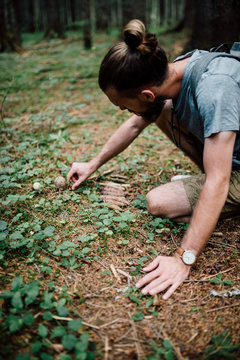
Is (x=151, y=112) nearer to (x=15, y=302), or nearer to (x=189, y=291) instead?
(x=189, y=291)

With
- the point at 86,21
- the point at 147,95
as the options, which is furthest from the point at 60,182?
the point at 86,21

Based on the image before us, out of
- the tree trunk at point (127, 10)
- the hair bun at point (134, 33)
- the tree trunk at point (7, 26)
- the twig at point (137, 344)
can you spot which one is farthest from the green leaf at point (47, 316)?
the tree trunk at point (7, 26)

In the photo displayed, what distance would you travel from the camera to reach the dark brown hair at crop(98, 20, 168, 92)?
1.77m

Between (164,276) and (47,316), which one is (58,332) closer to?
(47,316)

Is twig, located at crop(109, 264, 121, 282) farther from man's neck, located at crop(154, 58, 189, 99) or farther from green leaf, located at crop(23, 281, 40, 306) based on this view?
man's neck, located at crop(154, 58, 189, 99)

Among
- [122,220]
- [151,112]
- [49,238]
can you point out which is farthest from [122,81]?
[49,238]

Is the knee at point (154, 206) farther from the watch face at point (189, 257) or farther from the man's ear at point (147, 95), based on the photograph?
the man's ear at point (147, 95)

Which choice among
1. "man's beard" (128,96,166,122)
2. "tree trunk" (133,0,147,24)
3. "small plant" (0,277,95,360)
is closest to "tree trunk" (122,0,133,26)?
"tree trunk" (133,0,147,24)

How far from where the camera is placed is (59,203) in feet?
8.12

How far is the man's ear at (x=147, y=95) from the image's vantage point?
1.91m

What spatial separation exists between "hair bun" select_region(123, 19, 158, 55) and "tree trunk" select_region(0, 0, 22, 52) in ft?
26.7

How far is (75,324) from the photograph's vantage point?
145 cm

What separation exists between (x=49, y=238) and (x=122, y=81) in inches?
53.2

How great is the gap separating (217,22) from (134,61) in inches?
123
